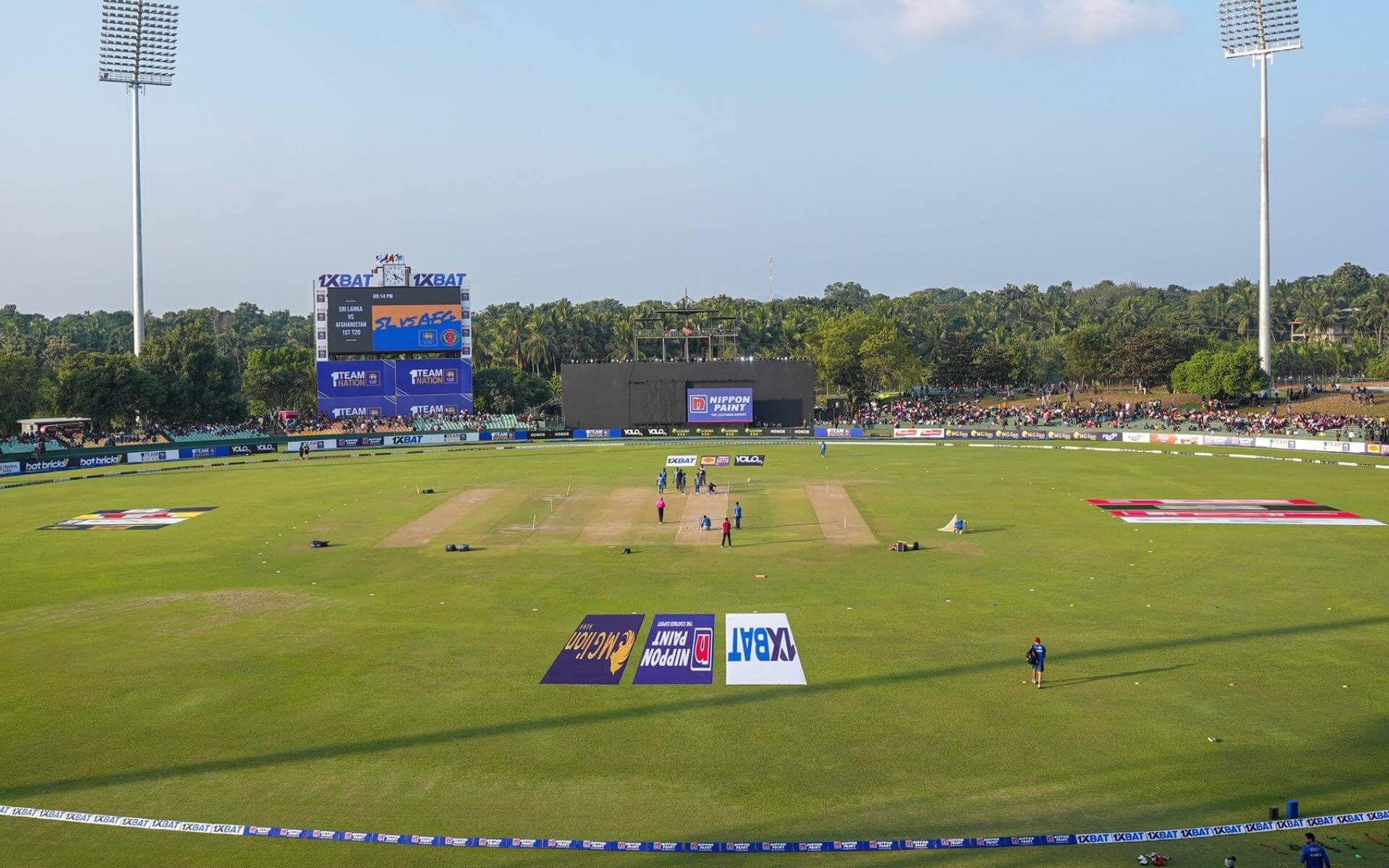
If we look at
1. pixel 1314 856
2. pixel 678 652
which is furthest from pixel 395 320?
pixel 1314 856

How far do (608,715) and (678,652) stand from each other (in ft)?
16.5

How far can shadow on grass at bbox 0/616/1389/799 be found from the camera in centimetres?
2014

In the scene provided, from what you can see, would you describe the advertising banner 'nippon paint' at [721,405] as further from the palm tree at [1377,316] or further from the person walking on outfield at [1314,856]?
the palm tree at [1377,316]

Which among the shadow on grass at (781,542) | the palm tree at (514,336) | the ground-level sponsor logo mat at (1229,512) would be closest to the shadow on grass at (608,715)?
the shadow on grass at (781,542)

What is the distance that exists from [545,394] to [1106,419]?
75581 mm

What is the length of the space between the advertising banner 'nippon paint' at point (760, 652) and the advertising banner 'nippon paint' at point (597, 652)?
110 inches

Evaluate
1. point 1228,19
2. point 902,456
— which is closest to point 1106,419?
point 902,456

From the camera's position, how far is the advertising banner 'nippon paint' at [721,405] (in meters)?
108

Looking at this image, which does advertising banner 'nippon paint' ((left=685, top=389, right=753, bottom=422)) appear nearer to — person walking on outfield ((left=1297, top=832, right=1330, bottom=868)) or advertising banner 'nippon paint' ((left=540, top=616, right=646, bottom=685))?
advertising banner 'nippon paint' ((left=540, top=616, right=646, bottom=685))

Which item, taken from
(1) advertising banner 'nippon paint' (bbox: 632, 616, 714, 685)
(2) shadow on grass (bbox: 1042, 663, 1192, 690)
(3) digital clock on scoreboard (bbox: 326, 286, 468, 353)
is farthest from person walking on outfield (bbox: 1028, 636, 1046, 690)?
(3) digital clock on scoreboard (bbox: 326, 286, 468, 353)

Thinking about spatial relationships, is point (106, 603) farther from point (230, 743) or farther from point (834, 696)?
point (834, 696)

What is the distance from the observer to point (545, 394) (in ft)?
481

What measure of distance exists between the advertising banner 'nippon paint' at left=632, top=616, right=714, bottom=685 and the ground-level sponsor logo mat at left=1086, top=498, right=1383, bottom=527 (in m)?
27.9

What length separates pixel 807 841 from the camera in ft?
56.6
